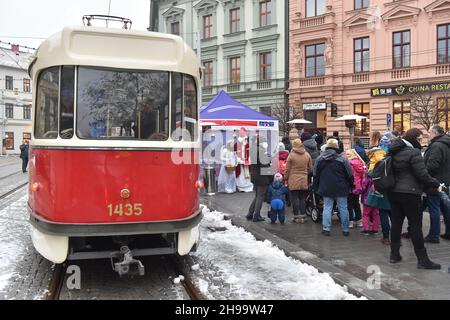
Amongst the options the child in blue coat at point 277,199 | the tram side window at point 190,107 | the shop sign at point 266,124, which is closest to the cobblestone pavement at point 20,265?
the tram side window at point 190,107

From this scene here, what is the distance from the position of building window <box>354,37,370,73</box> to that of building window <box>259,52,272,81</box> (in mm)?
6169

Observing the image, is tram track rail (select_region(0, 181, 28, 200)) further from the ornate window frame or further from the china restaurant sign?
the ornate window frame

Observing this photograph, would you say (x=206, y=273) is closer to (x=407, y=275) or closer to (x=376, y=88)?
(x=407, y=275)

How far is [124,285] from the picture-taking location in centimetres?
577

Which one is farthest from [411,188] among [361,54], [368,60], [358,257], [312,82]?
[312,82]

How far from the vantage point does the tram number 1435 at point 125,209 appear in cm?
547

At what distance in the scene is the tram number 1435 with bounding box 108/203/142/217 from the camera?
5.47 m

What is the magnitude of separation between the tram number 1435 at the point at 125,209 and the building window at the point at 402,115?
82.2 ft

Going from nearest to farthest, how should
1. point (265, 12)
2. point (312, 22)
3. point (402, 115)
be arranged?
point (402, 115), point (312, 22), point (265, 12)

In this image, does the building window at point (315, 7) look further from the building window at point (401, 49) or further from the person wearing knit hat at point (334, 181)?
the person wearing knit hat at point (334, 181)

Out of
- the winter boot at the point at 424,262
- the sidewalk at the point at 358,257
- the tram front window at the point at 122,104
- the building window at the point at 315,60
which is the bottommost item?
the sidewalk at the point at 358,257

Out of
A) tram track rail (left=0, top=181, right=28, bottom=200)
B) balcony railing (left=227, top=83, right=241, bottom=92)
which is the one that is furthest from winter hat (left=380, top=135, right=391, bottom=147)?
balcony railing (left=227, top=83, right=241, bottom=92)

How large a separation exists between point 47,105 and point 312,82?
27.0 metres

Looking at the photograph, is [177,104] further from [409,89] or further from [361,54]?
[361,54]
